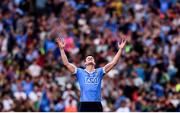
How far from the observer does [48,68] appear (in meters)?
31.4

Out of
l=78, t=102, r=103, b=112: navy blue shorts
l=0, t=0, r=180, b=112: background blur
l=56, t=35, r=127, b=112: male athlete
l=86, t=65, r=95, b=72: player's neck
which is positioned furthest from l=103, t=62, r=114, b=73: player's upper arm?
l=0, t=0, r=180, b=112: background blur

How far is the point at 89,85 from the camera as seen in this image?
20.2 m

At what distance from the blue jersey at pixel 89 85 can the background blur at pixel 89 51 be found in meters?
8.38

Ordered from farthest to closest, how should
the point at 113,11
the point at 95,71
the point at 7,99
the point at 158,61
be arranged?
the point at 113,11 → the point at 158,61 → the point at 7,99 → the point at 95,71

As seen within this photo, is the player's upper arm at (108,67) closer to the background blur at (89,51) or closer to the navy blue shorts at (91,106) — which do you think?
the navy blue shorts at (91,106)

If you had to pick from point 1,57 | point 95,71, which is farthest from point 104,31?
point 95,71

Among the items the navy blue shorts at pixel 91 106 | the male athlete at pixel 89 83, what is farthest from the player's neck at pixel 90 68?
the navy blue shorts at pixel 91 106

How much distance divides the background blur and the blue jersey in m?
8.38

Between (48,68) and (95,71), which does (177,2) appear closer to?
(48,68)

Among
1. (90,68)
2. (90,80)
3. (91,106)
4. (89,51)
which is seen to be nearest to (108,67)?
(90,68)

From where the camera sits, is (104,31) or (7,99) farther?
(104,31)

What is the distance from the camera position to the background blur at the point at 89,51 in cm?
2952

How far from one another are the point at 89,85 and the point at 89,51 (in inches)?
456

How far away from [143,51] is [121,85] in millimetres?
2160
